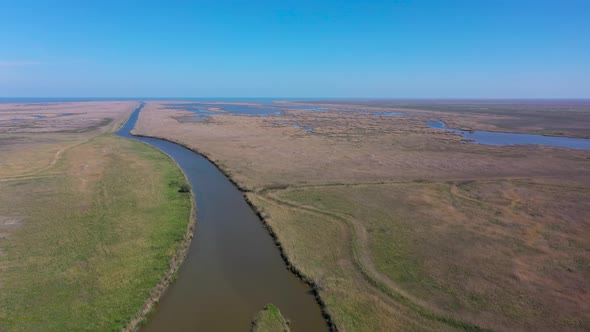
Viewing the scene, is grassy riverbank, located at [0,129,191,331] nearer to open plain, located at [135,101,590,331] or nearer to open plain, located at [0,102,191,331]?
open plain, located at [0,102,191,331]

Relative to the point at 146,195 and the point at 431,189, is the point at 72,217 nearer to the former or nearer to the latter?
the point at 146,195

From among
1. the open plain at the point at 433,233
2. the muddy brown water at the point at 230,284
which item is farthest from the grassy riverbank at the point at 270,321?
the open plain at the point at 433,233

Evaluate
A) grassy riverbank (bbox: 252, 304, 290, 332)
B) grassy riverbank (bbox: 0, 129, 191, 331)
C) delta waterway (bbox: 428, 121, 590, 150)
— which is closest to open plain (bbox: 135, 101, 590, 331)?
grassy riverbank (bbox: 252, 304, 290, 332)

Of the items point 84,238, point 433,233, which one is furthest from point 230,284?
point 433,233

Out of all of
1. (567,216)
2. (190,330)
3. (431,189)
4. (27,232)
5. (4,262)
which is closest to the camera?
(190,330)

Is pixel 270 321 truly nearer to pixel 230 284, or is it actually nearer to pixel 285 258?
pixel 230 284

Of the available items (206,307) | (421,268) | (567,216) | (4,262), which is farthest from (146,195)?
(567,216)
